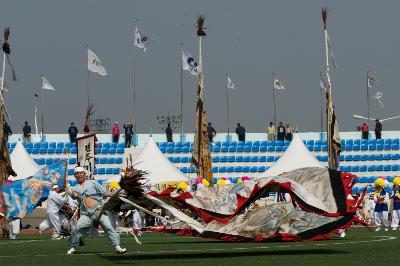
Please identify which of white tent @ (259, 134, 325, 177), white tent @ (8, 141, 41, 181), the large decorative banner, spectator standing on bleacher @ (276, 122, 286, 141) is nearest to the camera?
the large decorative banner

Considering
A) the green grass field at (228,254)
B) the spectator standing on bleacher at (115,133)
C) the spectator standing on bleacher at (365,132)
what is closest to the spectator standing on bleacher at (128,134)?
the spectator standing on bleacher at (115,133)

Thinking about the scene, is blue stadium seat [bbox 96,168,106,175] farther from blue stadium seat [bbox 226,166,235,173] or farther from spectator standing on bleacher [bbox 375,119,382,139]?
spectator standing on bleacher [bbox 375,119,382,139]

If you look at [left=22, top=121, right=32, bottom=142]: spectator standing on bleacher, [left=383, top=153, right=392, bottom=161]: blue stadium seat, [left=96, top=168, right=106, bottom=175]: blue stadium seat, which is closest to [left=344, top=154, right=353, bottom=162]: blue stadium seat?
[left=383, top=153, right=392, bottom=161]: blue stadium seat

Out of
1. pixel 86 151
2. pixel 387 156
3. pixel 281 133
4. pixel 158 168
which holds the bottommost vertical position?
pixel 158 168

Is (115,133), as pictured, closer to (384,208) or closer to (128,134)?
(128,134)

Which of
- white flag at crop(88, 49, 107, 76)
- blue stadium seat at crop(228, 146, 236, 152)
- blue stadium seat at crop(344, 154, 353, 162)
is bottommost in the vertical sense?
blue stadium seat at crop(344, 154, 353, 162)

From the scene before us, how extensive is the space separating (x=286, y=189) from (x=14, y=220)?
17.0 meters

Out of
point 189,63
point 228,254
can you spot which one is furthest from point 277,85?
point 228,254

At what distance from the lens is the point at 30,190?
39.2 metres

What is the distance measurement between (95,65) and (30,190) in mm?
36340

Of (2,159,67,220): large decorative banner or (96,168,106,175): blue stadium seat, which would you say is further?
(96,168,106,175): blue stadium seat

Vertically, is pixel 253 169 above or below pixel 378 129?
below

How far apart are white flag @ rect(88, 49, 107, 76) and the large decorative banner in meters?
34.8

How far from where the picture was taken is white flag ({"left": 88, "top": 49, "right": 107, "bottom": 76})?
7456 centimetres
